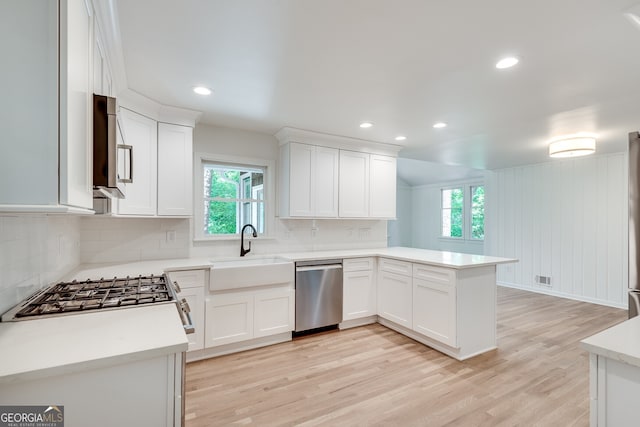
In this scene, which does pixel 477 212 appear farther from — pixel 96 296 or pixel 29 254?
pixel 29 254

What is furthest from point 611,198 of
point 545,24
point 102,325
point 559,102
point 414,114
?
point 102,325

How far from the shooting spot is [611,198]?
4.66m

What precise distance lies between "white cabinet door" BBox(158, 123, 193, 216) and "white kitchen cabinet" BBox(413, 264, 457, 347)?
8.33ft

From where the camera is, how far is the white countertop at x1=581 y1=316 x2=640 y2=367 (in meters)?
1.01

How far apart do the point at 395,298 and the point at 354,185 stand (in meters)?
1.57

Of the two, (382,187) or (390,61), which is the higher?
(390,61)

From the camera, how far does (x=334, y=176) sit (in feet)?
12.9

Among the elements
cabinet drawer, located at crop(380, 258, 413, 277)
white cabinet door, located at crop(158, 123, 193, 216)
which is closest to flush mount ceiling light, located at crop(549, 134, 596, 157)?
cabinet drawer, located at crop(380, 258, 413, 277)

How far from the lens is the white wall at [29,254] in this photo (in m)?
1.28

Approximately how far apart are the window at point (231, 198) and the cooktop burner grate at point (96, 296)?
1.59 meters

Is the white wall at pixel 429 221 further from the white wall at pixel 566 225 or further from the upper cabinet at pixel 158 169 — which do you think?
the upper cabinet at pixel 158 169

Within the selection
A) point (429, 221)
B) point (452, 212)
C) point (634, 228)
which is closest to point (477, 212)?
point (452, 212)

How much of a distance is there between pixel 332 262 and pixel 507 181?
464cm

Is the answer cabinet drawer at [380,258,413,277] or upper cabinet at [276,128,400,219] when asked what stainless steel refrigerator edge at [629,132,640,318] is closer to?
cabinet drawer at [380,258,413,277]
